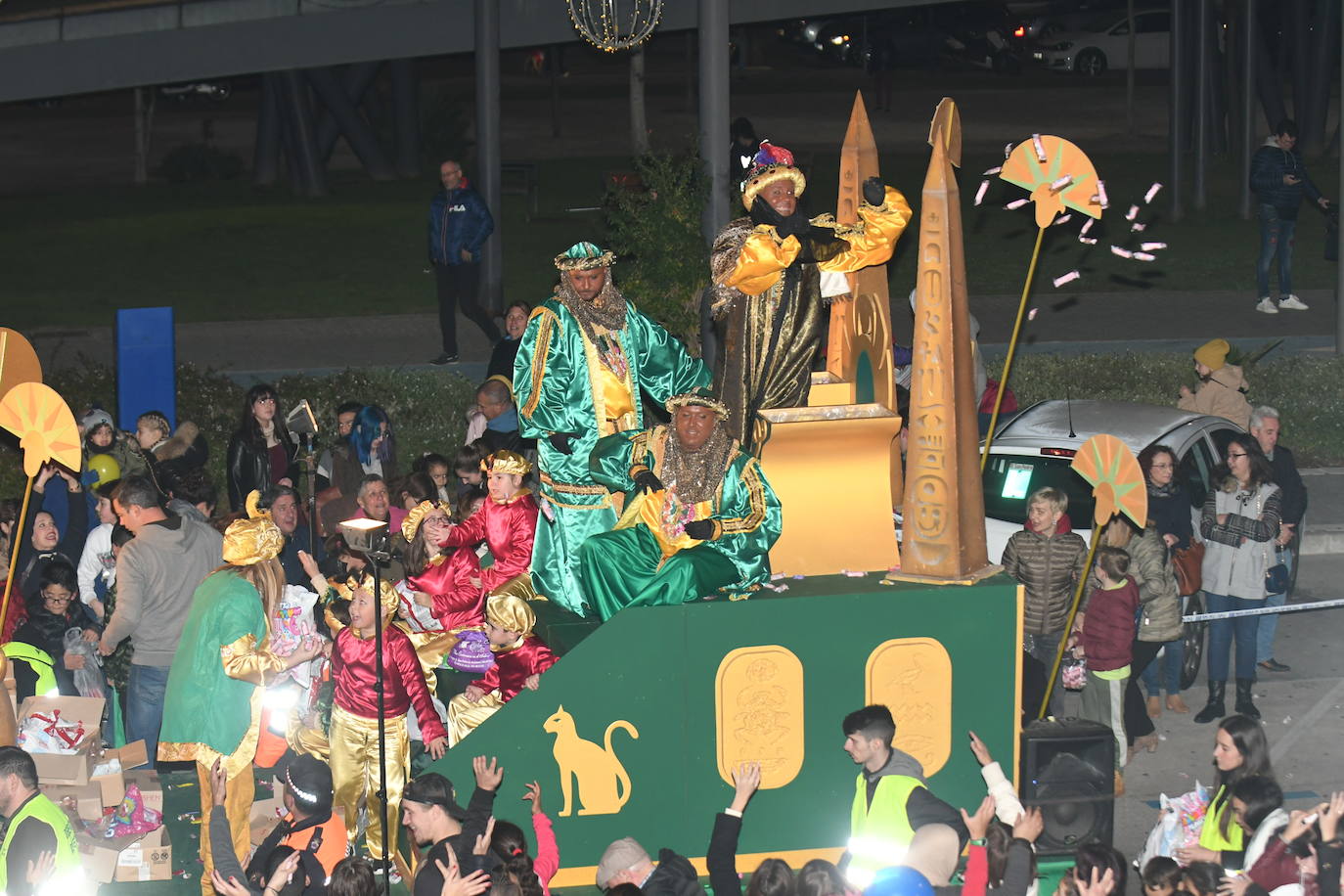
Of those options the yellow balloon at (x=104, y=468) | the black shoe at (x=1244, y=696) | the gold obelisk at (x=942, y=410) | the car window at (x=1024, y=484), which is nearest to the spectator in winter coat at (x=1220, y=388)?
the car window at (x=1024, y=484)

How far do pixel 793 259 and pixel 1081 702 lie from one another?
296 cm

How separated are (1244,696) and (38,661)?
21.9 ft

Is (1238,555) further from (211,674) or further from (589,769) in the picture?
(211,674)

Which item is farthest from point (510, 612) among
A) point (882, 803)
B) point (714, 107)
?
point (714, 107)

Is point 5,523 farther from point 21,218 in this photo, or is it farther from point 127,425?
point 21,218

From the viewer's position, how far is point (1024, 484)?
12.7 meters

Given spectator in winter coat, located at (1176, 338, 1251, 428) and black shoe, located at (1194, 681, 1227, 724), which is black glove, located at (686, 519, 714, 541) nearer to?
black shoe, located at (1194, 681, 1227, 724)

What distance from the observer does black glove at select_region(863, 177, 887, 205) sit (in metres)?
10.1

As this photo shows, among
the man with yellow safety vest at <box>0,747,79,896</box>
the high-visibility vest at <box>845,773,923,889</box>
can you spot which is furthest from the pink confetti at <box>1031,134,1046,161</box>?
the man with yellow safety vest at <box>0,747,79,896</box>

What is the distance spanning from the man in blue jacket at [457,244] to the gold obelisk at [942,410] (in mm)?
7866

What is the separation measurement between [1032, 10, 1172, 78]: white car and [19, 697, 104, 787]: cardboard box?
101ft

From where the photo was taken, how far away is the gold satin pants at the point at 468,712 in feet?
31.6

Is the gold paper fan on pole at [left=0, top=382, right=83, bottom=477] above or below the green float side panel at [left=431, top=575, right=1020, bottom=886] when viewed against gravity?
above

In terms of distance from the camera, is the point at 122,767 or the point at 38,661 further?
the point at 38,661
